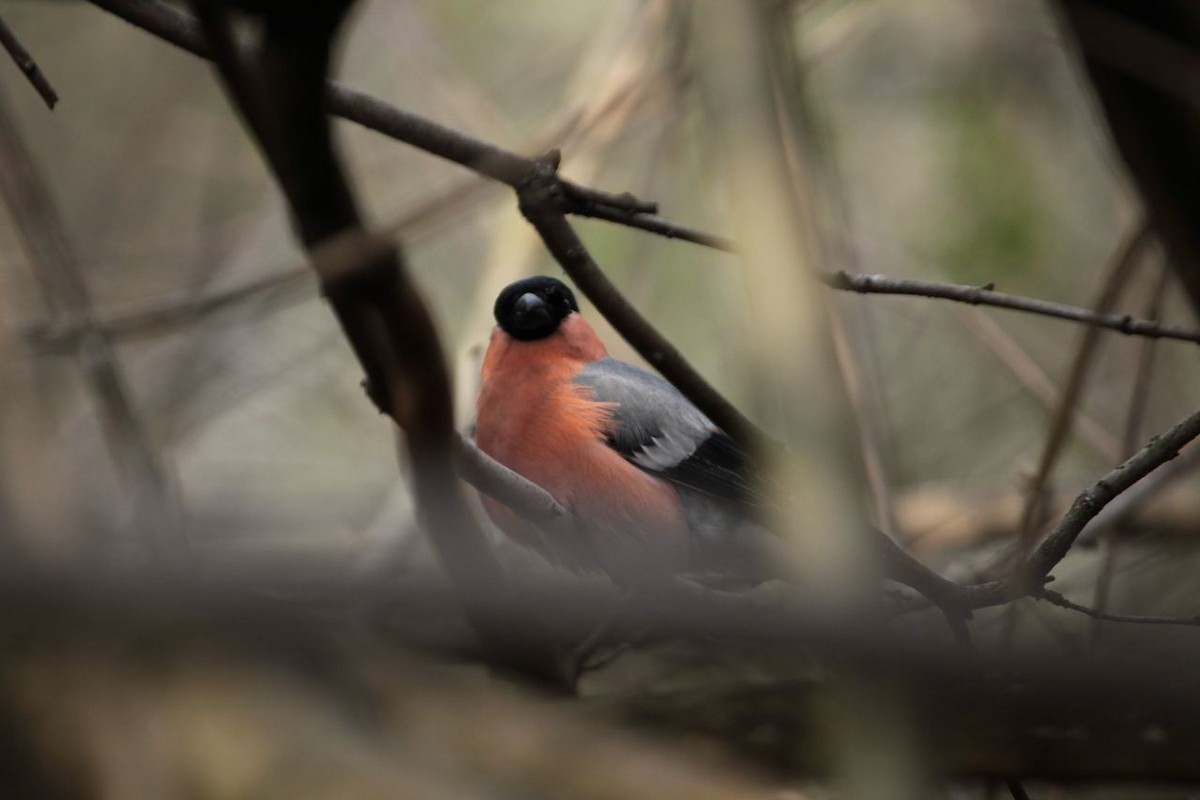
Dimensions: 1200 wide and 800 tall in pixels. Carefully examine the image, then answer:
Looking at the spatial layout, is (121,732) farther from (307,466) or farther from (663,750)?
(307,466)

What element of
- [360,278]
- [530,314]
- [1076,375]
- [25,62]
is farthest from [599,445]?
[360,278]

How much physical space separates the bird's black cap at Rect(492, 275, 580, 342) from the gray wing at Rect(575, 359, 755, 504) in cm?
18

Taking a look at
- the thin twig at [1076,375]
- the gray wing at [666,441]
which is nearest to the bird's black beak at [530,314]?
the gray wing at [666,441]

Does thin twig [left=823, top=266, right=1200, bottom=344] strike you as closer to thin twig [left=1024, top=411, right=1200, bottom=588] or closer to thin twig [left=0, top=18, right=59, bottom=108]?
thin twig [left=1024, top=411, right=1200, bottom=588]

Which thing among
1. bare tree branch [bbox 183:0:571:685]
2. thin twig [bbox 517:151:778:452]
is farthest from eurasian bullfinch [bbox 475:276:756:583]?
bare tree branch [bbox 183:0:571:685]

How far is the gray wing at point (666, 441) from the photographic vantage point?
143 inches

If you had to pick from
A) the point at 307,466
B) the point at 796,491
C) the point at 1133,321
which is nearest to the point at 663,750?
the point at 796,491

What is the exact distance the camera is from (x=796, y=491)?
1.51 meters

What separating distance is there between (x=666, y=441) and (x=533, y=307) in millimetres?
547

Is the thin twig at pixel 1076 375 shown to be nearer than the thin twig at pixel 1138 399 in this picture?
Yes

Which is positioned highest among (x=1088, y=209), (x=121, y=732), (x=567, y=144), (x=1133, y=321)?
(x=1088, y=209)

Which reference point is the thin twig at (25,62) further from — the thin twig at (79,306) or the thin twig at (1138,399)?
the thin twig at (1138,399)

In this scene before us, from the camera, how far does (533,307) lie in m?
3.68

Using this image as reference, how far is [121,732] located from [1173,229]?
2.28m
